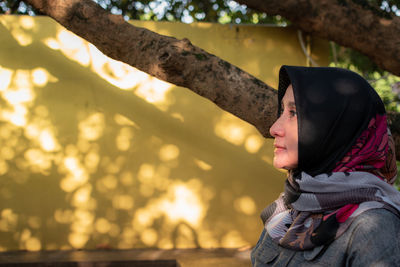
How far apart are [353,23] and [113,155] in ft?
8.07

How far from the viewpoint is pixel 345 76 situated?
5.16 feet

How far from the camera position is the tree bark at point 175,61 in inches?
114

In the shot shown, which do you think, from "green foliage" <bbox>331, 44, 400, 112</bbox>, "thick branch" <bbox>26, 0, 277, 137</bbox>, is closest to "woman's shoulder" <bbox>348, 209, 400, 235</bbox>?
"thick branch" <bbox>26, 0, 277, 137</bbox>

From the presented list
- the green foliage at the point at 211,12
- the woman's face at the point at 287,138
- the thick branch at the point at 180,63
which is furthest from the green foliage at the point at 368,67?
the woman's face at the point at 287,138

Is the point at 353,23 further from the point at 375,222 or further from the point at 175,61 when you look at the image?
the point at 375,222

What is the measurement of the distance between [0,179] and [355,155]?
3.95 m

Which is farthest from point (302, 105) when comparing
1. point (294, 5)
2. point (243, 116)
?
point (294, 5)

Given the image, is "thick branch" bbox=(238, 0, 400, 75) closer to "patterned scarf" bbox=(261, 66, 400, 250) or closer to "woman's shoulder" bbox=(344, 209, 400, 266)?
"patterned scarf" bbox=(261, 66, 400, 250)

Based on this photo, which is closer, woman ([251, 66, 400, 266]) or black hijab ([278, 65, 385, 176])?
woman ([251, 66, 400, 266])

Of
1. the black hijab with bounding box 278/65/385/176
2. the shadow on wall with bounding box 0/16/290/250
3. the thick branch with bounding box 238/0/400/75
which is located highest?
the black hijab with bounding box 278/65/385/176

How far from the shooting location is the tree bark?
289cm

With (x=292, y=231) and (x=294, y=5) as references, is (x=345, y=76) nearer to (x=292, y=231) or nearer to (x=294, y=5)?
(x=292, y=231)

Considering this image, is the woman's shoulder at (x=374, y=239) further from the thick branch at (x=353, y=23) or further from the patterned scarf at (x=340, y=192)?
the thick branch at (x=353, y=23)

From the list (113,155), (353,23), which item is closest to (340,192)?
(353,23)
